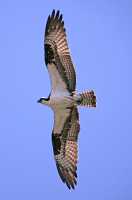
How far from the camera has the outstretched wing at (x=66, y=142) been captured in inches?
426

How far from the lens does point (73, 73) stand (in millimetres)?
10516

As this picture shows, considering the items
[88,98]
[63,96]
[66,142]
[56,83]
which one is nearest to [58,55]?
[56,83]

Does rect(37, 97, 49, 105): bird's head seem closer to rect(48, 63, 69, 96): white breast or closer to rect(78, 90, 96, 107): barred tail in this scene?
rect(48, 63, 69, 96): white breast

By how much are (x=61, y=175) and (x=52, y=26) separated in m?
1.95

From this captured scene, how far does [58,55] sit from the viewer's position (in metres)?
10.6

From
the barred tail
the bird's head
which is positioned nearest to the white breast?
the bird's head

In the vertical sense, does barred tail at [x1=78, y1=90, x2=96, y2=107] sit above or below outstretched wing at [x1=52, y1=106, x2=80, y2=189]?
above

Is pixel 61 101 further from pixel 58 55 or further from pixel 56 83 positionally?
pixel 58 55

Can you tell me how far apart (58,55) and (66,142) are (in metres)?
1.23

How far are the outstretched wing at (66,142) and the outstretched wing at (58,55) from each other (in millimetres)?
372

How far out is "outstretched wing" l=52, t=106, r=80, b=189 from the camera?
1083cm

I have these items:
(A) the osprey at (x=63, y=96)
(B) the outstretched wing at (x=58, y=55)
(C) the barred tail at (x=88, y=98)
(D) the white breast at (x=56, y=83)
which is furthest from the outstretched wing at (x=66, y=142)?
(C) the barred tail at (x=88, y=98)

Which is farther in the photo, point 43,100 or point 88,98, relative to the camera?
point 43,100

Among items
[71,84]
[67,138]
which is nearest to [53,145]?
[67,138]
